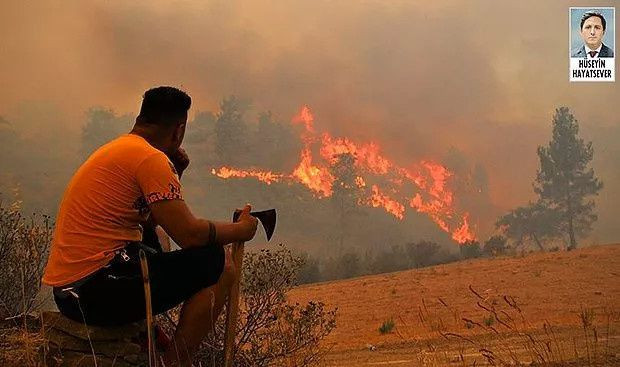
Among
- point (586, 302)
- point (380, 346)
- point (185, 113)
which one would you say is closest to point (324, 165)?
point (586, 302)

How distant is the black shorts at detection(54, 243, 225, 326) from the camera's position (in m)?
2.56

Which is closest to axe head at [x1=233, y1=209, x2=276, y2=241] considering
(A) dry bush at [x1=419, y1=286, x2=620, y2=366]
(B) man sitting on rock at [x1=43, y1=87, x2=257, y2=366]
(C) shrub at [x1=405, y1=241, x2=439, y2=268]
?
(B) man sitting on rock at [x1=43, y1=87, x2=257, y2=366]

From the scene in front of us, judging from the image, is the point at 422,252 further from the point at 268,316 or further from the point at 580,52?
the point at 268,316

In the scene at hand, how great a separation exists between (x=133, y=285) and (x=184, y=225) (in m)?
0.31

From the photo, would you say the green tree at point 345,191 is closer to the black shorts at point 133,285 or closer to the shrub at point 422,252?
the shrub at point 422,252

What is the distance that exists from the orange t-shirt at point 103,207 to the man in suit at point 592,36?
18.8 metres

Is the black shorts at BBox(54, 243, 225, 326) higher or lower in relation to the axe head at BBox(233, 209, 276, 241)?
lower

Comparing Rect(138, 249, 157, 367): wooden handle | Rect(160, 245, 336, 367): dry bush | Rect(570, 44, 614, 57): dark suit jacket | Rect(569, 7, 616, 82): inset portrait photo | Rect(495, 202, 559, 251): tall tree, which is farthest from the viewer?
Rect(495, 202, 559, 251): tall tree

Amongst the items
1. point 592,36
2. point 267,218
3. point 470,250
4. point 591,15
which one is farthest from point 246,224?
point 470,250

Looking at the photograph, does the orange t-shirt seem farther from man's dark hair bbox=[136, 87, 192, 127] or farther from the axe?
the axe

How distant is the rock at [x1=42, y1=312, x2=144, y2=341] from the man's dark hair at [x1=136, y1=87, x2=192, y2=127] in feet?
2.88

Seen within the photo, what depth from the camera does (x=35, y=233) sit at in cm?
679

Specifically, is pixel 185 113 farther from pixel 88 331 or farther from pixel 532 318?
pixel 532 318

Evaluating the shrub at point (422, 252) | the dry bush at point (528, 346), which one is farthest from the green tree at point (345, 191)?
the dry bush at point (528, 346)
